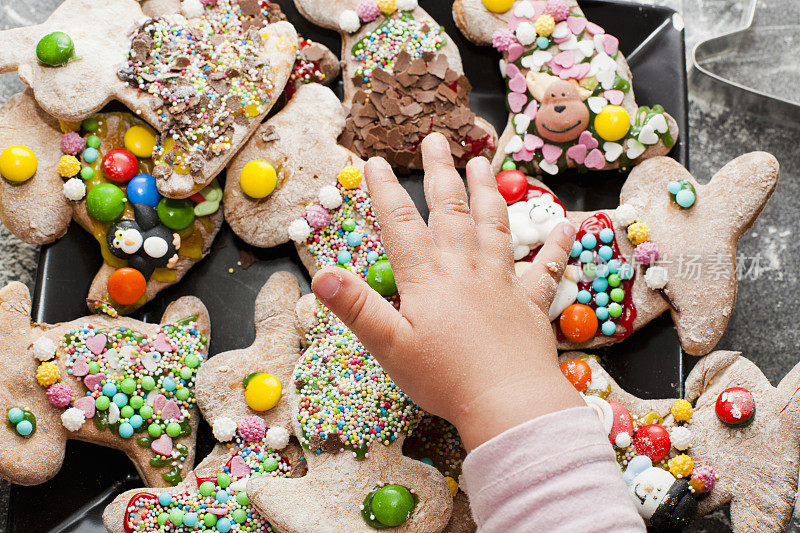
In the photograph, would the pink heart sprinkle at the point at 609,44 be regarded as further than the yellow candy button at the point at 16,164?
Yes

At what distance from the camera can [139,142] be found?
1.50 meters

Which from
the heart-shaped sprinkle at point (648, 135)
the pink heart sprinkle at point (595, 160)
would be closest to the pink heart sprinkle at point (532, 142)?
the pink heart sprinkle at point (595, 160)

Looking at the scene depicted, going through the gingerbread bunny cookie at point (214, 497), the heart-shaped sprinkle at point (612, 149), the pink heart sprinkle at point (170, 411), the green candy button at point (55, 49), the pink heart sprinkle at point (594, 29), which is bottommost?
the gingerbread bunny cookie at point (214, 497)

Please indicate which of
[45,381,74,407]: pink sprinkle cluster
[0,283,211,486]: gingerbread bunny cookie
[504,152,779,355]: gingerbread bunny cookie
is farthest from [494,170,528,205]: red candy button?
[45,381,74,407]: pink sprinkle cluster

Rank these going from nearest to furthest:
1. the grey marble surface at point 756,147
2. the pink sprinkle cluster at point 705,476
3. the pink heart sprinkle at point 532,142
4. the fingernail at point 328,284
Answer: the fingernail at point 328,284 < the pink sprinkle cluster at point 705,476 < the pink heart sprinkle at point 532,142 < the grey marble surface at point 756,147

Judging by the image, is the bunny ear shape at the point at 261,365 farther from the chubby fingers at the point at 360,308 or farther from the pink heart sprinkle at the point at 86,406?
the chubby fingers at the point at 360,308

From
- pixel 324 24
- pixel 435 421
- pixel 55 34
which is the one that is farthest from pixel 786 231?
pixel 55 34

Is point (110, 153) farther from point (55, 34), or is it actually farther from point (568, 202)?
point (568, 202)

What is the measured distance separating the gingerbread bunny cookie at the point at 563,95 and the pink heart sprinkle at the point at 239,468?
2.69 ft

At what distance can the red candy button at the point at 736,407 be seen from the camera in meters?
1.34

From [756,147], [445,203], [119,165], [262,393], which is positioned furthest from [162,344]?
[756,147]

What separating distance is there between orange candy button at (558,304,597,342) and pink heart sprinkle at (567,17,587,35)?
2.01 feet

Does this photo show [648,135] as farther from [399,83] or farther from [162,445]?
[162,445]

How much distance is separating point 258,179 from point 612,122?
2.47 feet
